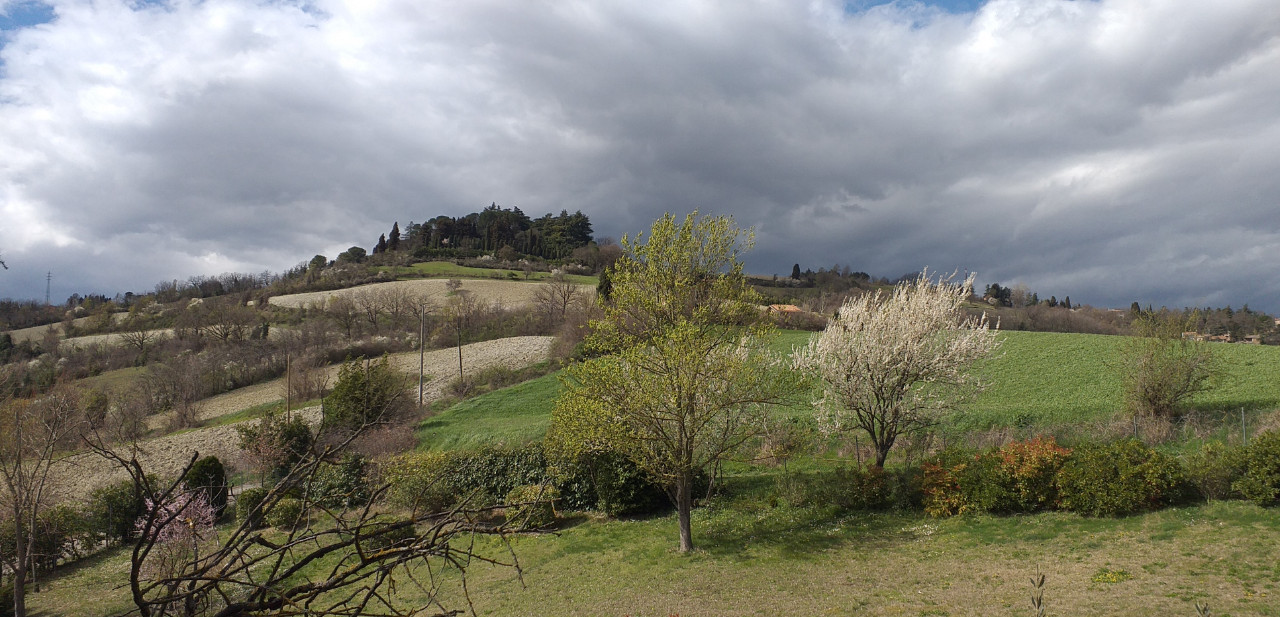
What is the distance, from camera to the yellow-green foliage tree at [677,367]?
15039 millimetres

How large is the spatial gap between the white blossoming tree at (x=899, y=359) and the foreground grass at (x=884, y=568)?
3.59 meters

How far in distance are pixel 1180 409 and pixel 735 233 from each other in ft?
56.9

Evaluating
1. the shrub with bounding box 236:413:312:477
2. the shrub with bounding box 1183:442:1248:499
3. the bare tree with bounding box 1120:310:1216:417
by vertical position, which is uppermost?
the bare tree with bounding box 1120:310:1216:417

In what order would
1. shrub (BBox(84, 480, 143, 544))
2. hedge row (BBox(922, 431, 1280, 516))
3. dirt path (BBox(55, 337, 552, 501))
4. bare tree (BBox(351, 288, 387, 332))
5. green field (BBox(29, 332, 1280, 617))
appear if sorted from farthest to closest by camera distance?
bare tree (BBox(351, 288, 387, 332)) → dirt path (BBox(55, 337, 552, 501)) → shrub (BBox(84, 480, 143, 544)) → hedge row (BBox(922, 431, 1280, 516)) → green field (BBox(29, 332, 1280, 617))

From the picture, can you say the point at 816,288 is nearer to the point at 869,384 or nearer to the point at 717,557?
the point at 869,384

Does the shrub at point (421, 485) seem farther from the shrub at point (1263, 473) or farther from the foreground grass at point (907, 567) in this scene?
the shrub at point (1263, 473)

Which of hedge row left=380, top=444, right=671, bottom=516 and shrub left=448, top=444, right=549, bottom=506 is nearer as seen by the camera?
hedge row left=380, top=444, right=671, bottom=516

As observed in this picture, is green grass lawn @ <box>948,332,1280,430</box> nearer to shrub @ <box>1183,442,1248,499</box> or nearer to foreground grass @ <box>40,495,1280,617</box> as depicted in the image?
shrub @ <box>1183,442,1248,499</box>

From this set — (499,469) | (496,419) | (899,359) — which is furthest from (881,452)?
(496,419)

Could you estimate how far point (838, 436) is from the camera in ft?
76.8

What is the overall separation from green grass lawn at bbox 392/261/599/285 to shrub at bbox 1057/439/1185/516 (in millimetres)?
63383

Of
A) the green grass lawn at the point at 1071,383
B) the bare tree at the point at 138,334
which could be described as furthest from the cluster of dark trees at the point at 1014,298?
the bare tree at the point at 138,334

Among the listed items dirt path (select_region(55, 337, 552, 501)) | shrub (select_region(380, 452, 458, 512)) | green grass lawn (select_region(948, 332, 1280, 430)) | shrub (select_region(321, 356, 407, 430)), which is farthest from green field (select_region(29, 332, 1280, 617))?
dirt path (select_region(55, 337, 552, 501))

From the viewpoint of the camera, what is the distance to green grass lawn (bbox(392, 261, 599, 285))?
3211 inches
